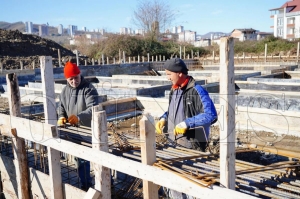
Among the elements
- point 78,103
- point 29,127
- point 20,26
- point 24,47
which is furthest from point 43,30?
point 29,127

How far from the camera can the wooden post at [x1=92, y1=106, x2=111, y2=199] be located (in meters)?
2.64

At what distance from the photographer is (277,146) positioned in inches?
234

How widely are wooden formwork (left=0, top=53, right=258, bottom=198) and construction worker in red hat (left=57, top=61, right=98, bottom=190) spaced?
358mm

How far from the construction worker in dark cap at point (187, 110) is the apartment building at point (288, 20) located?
46059mm

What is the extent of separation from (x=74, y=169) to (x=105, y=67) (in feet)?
41.1

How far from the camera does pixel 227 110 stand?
191 centimetres

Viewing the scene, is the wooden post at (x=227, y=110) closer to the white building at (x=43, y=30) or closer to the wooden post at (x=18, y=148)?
the wooden post at (x=18, y=148)

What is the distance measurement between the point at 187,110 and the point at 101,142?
3.10 ft

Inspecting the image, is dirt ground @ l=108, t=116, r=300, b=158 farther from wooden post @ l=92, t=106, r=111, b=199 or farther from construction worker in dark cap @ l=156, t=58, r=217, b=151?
wooden post @ l=92, t=106, r=111, b=199

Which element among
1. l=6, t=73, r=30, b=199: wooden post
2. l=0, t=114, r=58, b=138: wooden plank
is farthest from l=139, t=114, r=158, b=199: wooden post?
l=6, t=73, r=30, b=199: wooden post

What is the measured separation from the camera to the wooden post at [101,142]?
104 inches

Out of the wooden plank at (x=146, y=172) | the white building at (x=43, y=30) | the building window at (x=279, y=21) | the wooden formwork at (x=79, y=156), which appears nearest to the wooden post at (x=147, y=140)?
the wooden formwork at (x=79, y=156)

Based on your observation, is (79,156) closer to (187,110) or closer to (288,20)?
(187,110)

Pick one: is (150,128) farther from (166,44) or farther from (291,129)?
(166,44)
